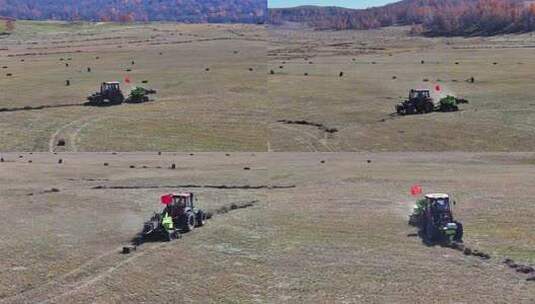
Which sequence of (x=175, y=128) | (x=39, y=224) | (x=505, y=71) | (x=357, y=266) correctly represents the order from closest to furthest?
(x=357, y=266) < (x=39, y=224) < (x=175, y=128) < (x=505, y=71)

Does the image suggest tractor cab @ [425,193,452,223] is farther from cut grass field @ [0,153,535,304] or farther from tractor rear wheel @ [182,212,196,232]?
tractor rear wheel @ [182,212,196,232]

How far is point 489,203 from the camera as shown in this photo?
1737 inches

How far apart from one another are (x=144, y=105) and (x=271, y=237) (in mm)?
53011

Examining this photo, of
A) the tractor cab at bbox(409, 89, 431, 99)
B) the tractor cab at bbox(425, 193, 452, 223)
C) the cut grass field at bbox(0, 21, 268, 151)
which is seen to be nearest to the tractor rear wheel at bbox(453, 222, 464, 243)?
the tractor cab at bbox(425, 193, 452, 223)

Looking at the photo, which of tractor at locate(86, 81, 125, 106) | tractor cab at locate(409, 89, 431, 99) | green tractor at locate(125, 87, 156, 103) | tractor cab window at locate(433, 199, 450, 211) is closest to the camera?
tractor cab window at locate(433, 199, 450, 211)

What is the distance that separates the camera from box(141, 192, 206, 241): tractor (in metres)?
35.9

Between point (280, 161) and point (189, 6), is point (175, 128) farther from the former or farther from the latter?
point (189, 6)

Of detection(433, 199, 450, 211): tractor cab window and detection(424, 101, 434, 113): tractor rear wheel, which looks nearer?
detection(433, 199, 450, 211): tractor cab window

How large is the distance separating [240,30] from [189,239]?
467 ft

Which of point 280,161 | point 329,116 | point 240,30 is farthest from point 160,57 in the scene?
point 280,161

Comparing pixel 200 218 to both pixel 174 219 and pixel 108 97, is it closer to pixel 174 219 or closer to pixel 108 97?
pixel 174 219

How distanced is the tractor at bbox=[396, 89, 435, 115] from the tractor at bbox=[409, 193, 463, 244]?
43.5 m

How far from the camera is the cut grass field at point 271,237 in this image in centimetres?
2869

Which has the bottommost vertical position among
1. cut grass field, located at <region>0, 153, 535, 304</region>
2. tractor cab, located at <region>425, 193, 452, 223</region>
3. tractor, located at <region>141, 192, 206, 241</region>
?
cut grass field, located at <region>0, 153, 535, 304</region>
